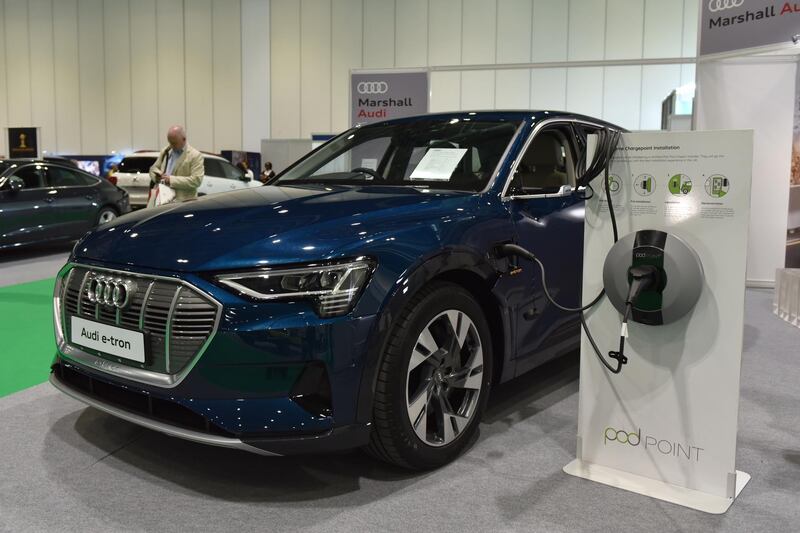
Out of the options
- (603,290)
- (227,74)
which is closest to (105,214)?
(603,290)

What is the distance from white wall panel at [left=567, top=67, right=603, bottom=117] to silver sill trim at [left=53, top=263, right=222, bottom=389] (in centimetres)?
1468

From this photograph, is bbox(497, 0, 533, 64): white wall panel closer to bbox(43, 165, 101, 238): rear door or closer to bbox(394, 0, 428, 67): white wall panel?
bbox(394, 0, 428, 67): white wall panel

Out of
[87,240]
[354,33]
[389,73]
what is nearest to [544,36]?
[354,33]

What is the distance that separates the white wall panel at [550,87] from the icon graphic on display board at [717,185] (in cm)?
1419

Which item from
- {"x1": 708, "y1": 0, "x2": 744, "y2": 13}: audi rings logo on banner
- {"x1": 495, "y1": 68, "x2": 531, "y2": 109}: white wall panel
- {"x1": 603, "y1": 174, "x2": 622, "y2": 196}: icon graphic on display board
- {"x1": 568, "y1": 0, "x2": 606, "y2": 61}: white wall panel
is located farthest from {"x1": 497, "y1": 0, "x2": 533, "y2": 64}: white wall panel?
{"x1": 603, "y1": 174, "x2": 622, "y2": 196}: icon graphic on display board

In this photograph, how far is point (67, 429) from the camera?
118 inches

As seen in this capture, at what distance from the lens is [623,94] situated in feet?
51.0

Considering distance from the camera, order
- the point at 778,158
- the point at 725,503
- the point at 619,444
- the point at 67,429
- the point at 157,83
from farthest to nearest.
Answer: the point at 157,83 → the point at 778,158 → the point at 67,429 → the point at 619,444 → the point at 725,503

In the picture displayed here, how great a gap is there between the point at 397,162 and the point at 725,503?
1.96m

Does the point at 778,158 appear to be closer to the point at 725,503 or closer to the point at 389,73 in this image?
the point at 389,73

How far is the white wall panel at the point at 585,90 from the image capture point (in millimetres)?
15727

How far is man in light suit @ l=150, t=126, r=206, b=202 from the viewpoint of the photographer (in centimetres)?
565

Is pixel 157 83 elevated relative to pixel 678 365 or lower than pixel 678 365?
elevated

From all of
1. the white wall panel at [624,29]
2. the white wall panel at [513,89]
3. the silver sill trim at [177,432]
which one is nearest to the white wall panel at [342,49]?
the white wall panel at [513,89]
